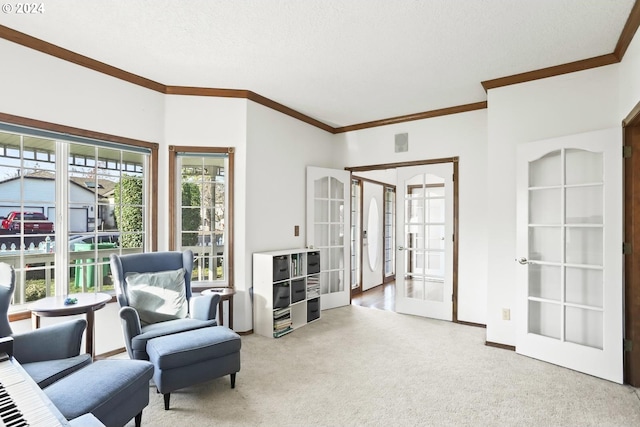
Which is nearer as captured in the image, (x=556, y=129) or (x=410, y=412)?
(x=410, y=412)

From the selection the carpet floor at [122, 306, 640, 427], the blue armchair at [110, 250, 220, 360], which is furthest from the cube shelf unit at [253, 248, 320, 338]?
the blue armchair at [110, 250, 220, 360]

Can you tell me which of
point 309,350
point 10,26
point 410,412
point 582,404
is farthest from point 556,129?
point 10,26

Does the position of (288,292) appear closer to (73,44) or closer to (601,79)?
(73,44)

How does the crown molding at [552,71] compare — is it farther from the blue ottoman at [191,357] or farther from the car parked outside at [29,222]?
the car parked outside at [29,222]

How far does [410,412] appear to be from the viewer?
2.29 meters

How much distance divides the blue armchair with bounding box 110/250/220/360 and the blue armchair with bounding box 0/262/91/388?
1.19 feet

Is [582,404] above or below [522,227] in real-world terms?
below

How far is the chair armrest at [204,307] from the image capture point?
291cm

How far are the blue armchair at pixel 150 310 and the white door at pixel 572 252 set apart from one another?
293 centimetres

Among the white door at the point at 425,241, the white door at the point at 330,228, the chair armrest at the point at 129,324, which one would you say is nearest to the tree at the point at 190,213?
the chair armrest at the point at 129,324

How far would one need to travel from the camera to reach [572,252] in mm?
3047

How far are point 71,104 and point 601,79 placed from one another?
468 centimetres

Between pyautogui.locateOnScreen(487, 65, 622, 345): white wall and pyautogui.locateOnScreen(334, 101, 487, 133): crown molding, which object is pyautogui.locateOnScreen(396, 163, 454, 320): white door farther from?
pyautogui.locateOnScreen(487, 65, 622, 345): white wall

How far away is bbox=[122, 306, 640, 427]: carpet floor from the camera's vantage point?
223 cm
